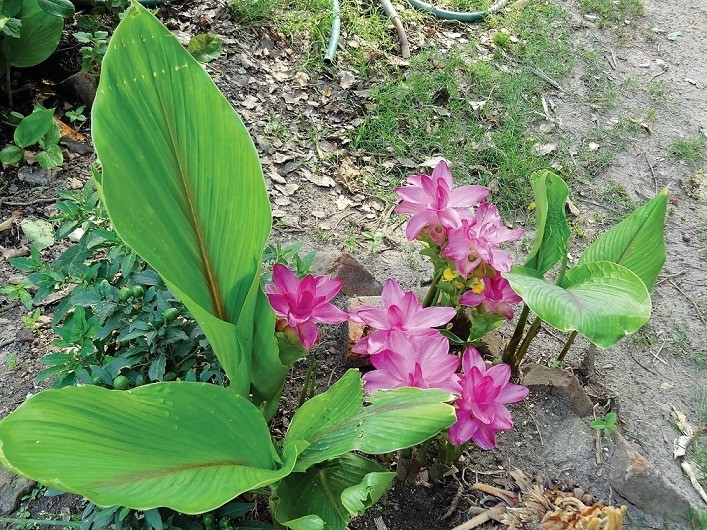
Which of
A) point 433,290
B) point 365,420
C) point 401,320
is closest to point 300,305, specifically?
point 401,320

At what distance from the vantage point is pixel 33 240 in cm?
197

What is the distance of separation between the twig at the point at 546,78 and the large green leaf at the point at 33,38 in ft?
7.18

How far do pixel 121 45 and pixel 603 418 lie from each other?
1591mm

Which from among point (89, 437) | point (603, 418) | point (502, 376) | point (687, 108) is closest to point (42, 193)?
point (89, 437)

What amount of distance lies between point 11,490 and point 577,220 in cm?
215

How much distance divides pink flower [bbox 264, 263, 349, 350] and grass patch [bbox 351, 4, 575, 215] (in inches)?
52.9

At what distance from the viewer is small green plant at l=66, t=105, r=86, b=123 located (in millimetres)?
2459

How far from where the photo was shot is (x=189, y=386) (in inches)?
42.1

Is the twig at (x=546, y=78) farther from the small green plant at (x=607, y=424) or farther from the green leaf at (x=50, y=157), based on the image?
the green leaf at (x=50, y=157)

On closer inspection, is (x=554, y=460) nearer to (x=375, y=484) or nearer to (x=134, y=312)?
(x=375, y=484)

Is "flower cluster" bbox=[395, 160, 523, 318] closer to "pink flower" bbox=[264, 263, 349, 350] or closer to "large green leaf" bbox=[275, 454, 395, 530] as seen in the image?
"pink flower" bbox=[264, 263, 349, 350]

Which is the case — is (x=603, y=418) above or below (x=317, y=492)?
below

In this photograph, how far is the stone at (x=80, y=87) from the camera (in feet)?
8.30

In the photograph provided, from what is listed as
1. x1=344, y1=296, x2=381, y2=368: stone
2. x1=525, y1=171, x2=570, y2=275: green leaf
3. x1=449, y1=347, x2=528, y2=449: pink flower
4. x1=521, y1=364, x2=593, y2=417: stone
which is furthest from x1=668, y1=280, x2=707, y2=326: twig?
x1=449, y1=347, x2=528, y2=449: pink flower
